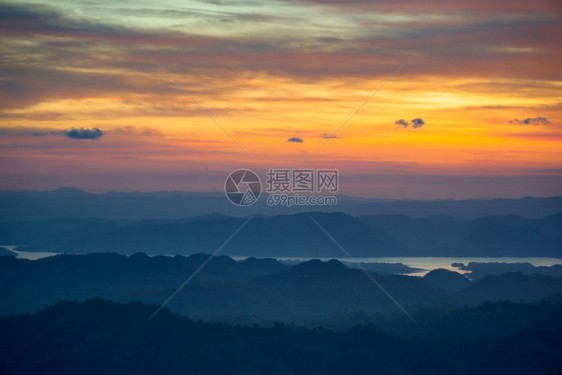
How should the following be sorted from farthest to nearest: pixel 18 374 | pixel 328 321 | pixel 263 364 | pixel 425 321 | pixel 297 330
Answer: pixel 328 321 < pixel 425 321 < pixel 297 330 < pixel 263 364 < pixel 18 374

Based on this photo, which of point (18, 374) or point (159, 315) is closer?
point (18, 374)

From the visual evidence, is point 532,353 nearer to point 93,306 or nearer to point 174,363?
point 174,363

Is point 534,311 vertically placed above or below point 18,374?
above

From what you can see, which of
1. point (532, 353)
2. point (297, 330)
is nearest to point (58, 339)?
point (297, 330)

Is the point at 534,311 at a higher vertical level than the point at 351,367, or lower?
higher

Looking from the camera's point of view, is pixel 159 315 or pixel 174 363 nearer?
pixel 174 363

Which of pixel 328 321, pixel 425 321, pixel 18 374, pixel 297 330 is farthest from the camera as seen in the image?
pixel 328 321

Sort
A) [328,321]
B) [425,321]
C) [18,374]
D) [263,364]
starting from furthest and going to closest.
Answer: [328,321] → [425,321] → [263,364] → [18,374]

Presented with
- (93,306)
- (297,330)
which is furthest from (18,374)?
(297,330)

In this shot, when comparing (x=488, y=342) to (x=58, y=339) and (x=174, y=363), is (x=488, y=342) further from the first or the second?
(x=58, y=339)
